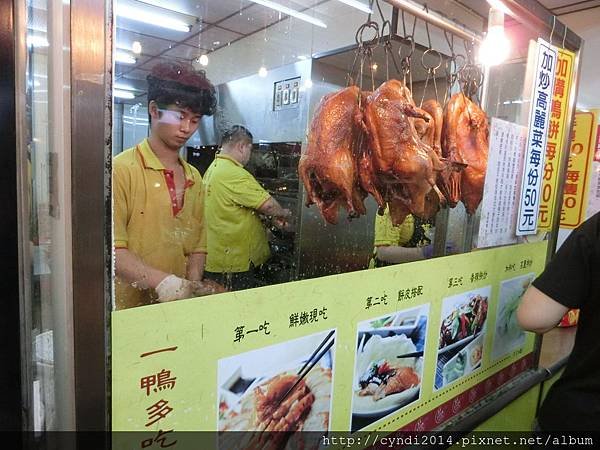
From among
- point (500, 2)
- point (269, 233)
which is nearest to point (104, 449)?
Answer: point (269, 233)

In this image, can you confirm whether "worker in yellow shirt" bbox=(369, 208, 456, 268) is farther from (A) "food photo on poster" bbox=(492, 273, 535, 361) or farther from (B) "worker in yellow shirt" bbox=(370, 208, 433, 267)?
(A) "food photo on poster" bbox=(492, 273, 535, 361)

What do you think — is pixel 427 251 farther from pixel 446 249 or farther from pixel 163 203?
pixel 163 203

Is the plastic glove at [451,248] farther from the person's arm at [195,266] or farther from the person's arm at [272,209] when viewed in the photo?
the person's arm at [195,266]

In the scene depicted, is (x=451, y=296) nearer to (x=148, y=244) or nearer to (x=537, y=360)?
(x=537, y=360)

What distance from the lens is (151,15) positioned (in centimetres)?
81

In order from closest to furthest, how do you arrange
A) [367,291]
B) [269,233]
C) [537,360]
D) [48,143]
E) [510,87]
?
[48,143] < [269,233] < [367,291] < [510,87] < [537,360]

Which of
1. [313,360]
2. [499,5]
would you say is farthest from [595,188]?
[313,360]

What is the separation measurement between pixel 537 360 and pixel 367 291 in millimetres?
1516

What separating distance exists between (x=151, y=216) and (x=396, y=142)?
2.44 feet

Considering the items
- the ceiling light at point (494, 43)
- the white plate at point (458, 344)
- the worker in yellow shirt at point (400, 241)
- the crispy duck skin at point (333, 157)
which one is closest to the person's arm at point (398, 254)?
the worker in yellow shirt at point (400, 241)

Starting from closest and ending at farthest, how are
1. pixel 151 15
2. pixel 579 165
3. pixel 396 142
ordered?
pixel 151 15 → pixel 396 142 → pixel 579 165

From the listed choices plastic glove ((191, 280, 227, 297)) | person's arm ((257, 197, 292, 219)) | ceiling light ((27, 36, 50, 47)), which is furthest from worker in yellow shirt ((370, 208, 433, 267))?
ceiling light ((27, 36, 50, 47))

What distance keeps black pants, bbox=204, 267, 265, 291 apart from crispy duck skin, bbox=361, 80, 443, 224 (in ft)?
1.51

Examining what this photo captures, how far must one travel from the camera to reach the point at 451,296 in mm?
1563
